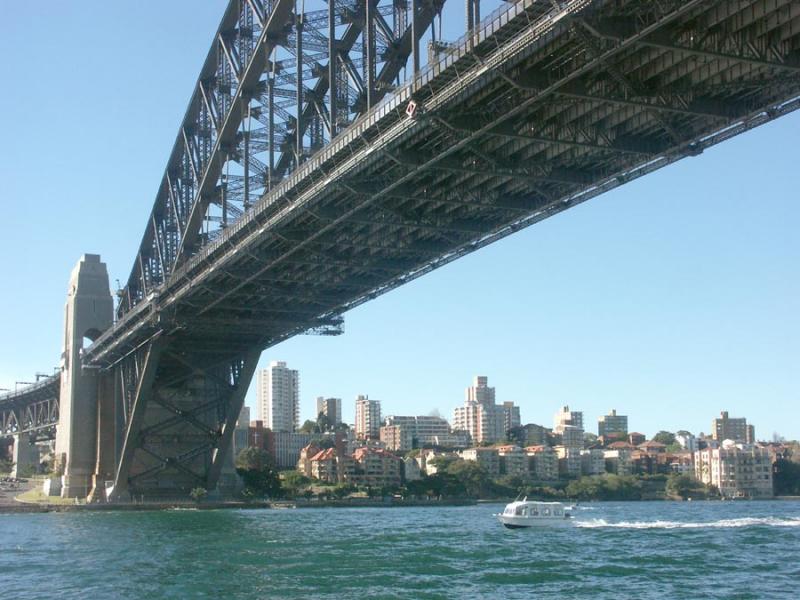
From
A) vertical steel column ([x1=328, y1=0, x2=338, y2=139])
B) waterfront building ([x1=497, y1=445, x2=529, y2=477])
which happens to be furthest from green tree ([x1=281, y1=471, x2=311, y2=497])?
vertical steel column ([x1=328, y1=0, x2=338, y2=139])

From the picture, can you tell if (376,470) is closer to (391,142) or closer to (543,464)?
(543,464)

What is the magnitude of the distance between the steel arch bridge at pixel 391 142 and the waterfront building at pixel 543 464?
3584 inches

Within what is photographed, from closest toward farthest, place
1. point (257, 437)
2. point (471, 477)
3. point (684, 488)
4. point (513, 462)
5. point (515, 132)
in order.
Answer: point (515, 132)
point (471, 477)
point (684, 488)
point (513, 462)
point (257, 437)

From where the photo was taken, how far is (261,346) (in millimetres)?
79562

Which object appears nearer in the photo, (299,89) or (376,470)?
(299,89)

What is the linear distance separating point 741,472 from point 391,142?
5467 inches

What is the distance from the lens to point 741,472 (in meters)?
166

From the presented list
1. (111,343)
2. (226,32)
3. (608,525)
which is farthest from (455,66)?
(111,343)

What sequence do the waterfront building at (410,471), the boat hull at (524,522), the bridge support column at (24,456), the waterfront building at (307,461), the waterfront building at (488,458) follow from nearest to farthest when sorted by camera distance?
the boat hull at (524,522)
the bridge support column at (24,456)
the waterfront building at (307,461)
the waterfront building at (410,471)
the waterfront building at (488,458)

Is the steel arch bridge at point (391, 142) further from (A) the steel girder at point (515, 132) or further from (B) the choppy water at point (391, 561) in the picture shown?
(B) the choppy water at point (391, 561)

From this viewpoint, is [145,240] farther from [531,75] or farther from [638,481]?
[638,481]

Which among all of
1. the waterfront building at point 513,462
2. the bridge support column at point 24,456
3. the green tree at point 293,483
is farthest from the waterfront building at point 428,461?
the bridge support column at point 24,456

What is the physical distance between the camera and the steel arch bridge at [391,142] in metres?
31.2

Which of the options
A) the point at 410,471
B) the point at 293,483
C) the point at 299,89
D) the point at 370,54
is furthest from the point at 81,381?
the point at 410,471
